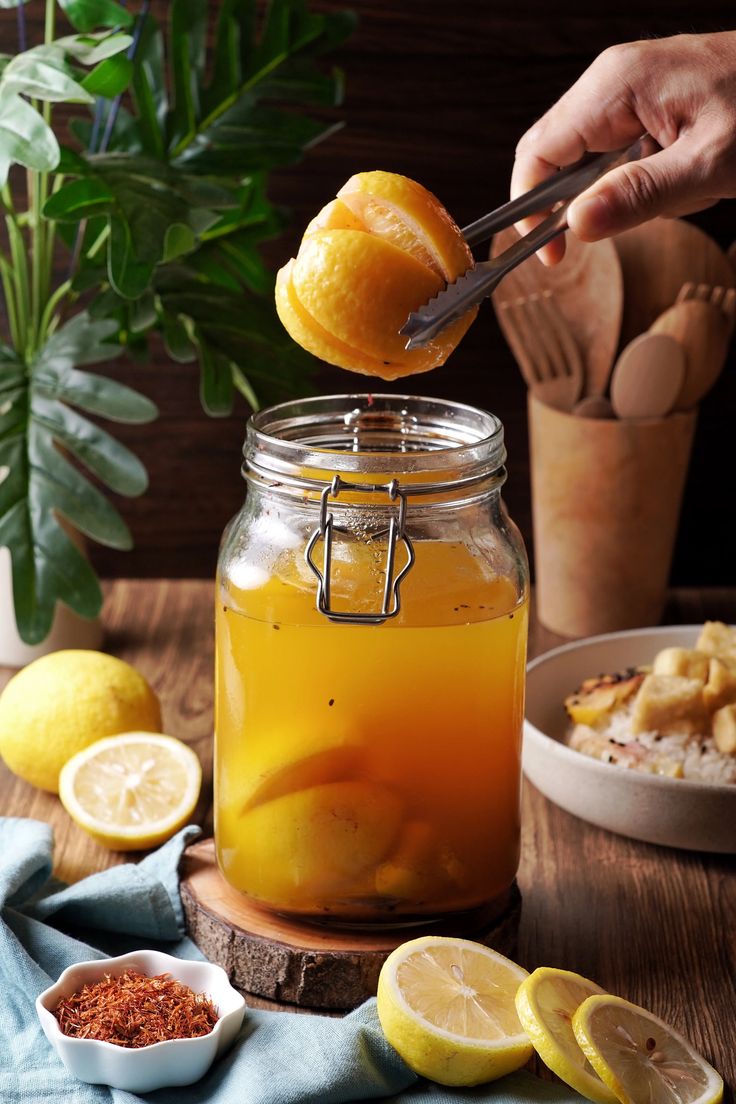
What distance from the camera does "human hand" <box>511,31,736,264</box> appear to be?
0.99m

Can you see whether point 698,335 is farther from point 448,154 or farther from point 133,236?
point 133,236

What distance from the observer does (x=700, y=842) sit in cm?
119

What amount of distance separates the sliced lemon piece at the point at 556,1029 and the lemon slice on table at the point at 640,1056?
1 centimetres

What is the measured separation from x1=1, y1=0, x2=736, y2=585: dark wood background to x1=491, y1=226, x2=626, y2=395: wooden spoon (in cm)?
16

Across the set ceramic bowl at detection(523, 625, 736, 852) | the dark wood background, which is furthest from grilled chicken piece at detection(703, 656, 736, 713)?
the dark wood background

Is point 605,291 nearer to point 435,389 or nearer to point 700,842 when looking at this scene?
point 435,389

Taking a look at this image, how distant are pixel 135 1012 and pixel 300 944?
146mm

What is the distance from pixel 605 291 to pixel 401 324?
0.82 meters

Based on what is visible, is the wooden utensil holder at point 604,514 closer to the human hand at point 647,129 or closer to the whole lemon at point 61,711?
the human hand at point 647,129

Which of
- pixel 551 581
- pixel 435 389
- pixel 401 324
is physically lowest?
pixel 551 581

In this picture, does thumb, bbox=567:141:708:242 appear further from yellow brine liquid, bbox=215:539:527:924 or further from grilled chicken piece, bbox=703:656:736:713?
grilled chicken piece, bbox=703:656:736:713

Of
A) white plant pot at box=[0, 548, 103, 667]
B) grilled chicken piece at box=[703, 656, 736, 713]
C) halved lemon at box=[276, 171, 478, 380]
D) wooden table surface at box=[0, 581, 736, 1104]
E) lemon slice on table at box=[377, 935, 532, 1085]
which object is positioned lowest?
white plant pot at box=[0, 548, 103, 667]

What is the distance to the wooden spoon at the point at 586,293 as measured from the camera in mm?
1660

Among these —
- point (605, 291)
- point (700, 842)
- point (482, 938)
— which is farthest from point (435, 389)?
point (482, 938)
